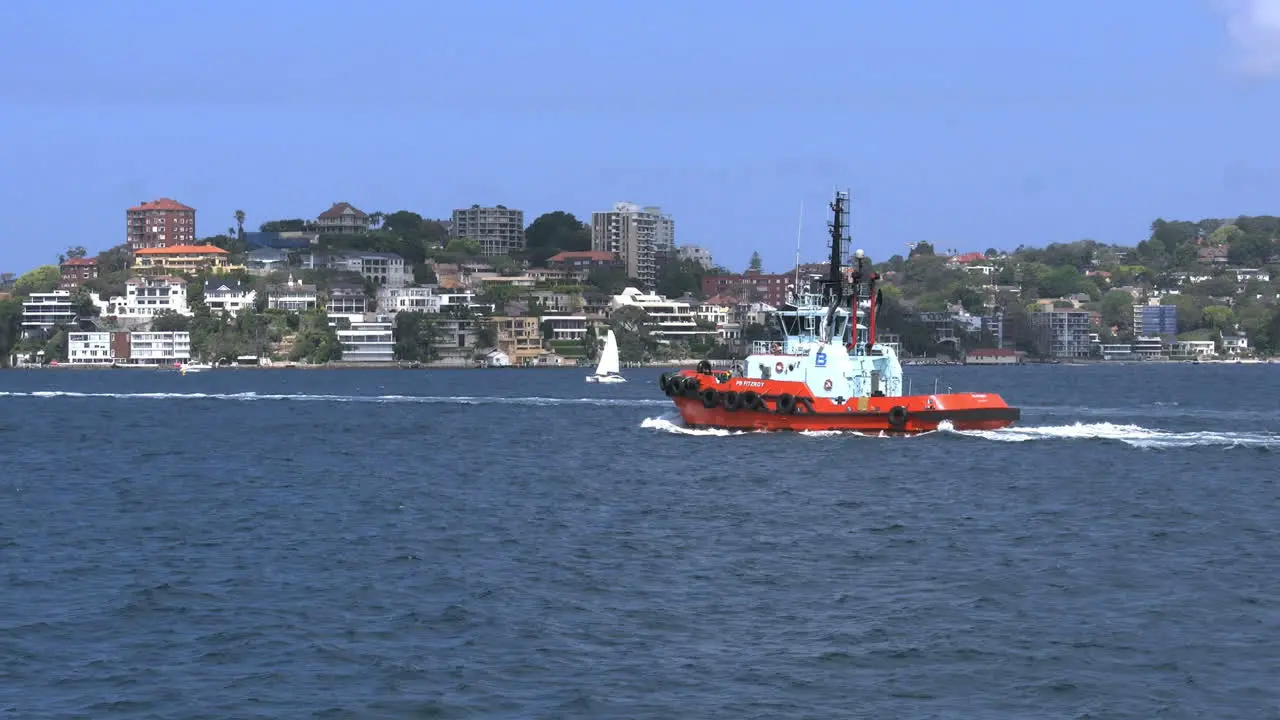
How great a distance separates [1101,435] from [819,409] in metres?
10.4

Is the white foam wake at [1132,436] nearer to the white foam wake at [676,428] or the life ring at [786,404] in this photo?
the life ring at [786,404]

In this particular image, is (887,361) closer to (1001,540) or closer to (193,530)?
(1001,540)

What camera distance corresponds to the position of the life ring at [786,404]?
57625 millimetres

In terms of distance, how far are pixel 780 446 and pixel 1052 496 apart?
1263cm

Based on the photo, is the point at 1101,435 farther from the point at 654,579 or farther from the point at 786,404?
the point at 654,579

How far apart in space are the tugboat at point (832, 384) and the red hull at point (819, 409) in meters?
0.03

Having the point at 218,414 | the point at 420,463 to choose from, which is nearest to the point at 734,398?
the point at 420,463

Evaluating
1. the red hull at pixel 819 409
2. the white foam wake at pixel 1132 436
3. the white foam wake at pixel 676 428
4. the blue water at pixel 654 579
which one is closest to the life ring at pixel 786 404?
the red hull at pixel 819 409

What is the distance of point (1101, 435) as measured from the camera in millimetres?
60031

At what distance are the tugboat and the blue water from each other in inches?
46.3

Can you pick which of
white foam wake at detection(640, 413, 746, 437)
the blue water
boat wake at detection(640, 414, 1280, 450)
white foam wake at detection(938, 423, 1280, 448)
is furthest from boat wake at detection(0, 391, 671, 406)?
the blue water

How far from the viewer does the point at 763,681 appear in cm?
2292

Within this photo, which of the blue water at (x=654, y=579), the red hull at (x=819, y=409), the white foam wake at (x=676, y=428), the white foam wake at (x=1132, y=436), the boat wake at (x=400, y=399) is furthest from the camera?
the boat wake at (x=400, y=399)

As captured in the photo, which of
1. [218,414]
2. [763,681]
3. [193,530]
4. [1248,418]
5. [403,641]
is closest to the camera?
[763,681]
